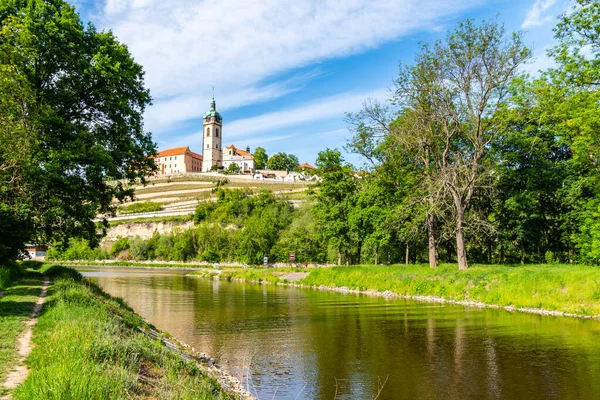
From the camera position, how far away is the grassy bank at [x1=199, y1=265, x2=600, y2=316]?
70.7ft

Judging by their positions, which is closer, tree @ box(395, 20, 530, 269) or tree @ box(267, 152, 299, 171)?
tree @ box(395, 20, 530, 269)

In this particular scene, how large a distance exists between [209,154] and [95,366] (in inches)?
6892

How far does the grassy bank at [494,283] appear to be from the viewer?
21.6m

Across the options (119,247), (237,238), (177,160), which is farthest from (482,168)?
(177,160)

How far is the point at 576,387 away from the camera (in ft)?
34.8

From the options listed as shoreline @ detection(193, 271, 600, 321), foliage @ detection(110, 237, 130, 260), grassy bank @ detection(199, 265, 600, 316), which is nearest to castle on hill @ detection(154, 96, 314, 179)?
foliage @ detection(110, 237, 130, 260)

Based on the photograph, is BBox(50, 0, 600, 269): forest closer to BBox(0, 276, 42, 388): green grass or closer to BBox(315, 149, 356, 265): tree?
BBox(315, 149, 356, 265): tree

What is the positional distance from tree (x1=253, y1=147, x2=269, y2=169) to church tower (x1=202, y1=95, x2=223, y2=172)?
596 inches

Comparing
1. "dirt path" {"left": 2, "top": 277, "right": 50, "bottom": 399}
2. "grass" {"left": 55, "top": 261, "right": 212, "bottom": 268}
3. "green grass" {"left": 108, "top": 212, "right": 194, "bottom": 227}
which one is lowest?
"grass" {"left": 55, "top": 261, "right": 212, "bottom": 268}

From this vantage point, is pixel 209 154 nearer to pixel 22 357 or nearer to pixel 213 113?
pixel 213 113

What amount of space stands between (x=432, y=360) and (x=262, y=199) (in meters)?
75.7

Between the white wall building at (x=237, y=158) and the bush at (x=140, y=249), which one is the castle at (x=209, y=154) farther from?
the bush at (x=140, y=249)

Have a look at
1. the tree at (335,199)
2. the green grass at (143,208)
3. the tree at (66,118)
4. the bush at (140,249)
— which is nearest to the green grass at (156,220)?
the green grass at (143,208)

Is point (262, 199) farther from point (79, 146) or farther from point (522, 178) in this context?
point (79, 146)
